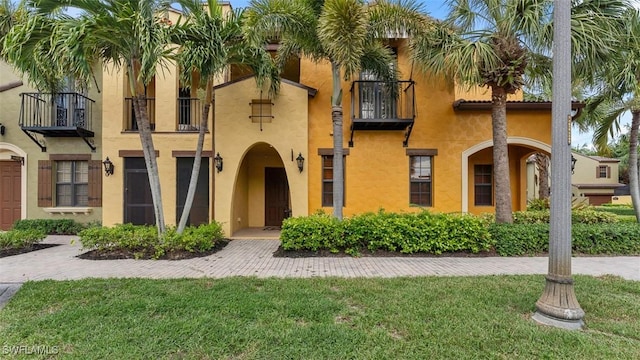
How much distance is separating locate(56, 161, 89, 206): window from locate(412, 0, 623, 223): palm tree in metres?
12.6

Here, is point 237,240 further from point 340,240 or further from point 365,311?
point 365,311

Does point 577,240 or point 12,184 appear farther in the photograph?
point 12,184

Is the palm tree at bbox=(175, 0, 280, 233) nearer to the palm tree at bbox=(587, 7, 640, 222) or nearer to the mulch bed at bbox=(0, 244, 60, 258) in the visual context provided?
the mulch bed at bbox=(0, 244, 60, 258)

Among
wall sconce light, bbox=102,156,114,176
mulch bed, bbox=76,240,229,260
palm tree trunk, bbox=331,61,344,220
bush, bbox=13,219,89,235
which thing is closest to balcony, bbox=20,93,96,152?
wall sconce light, bbox=102,156,114,176

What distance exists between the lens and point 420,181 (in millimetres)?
10477

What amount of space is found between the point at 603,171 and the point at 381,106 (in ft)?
101

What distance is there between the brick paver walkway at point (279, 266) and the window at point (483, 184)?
4321mm

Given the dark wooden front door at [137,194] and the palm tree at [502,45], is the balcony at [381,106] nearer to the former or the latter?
the palm tree at [502,45]

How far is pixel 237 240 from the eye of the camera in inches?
378

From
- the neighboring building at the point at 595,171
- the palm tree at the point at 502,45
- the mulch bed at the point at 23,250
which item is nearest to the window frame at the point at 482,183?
the palm tree at the point at 502,45

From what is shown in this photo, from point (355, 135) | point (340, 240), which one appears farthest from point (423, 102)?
point (340, 240)

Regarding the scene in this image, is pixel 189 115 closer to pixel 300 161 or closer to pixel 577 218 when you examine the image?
pixel 300 161

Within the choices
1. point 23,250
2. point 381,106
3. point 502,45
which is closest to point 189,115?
point 23,250

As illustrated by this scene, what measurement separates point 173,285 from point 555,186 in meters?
6.14
